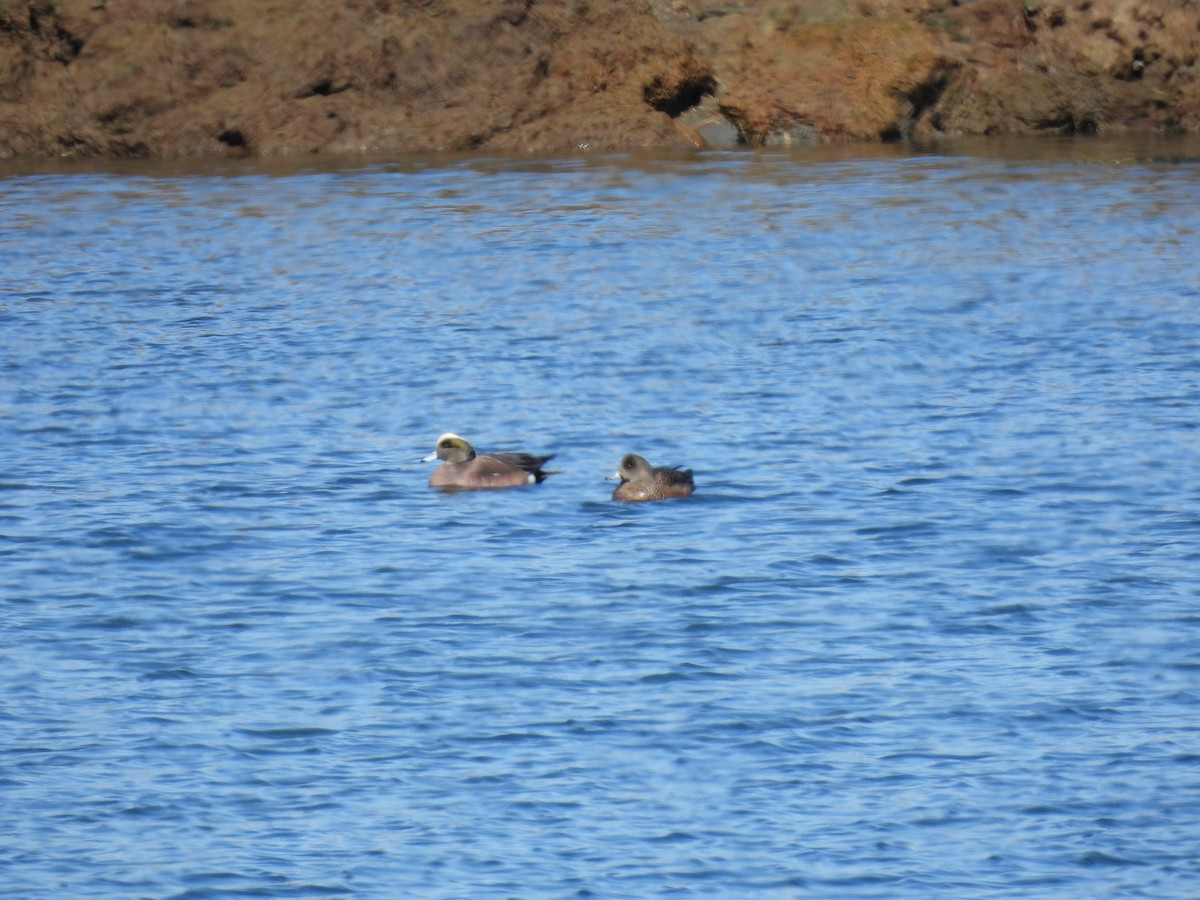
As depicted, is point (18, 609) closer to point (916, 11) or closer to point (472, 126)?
point (472, 126)

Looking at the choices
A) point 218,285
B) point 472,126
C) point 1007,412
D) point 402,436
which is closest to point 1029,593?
point 1007,412

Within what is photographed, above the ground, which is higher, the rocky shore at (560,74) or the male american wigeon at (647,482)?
the rocky shore at (560,74)

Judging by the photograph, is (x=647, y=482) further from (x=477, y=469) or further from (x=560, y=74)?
(x=560, y=74)

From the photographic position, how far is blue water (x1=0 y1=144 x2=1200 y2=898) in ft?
29.6

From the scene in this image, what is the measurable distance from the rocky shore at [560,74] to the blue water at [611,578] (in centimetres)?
1310

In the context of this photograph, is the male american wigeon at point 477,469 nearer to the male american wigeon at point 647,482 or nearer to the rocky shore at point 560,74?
the male american wigeon at point 647,482

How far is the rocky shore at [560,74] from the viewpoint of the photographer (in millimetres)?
38812

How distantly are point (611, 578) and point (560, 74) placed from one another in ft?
90.7

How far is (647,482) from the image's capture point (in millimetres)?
14555

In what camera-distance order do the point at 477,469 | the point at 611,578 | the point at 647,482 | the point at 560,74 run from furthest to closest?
1. the point at 560,74
2. the point at 477,469
3. the point at 647,482
4. the point at 611,578

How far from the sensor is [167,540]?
45.8 ft

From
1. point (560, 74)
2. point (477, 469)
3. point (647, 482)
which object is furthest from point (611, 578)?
point (560, 74)

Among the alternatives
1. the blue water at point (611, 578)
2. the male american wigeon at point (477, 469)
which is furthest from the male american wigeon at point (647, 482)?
the male american wigeon at point (477, 469)

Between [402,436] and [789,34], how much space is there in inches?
956
